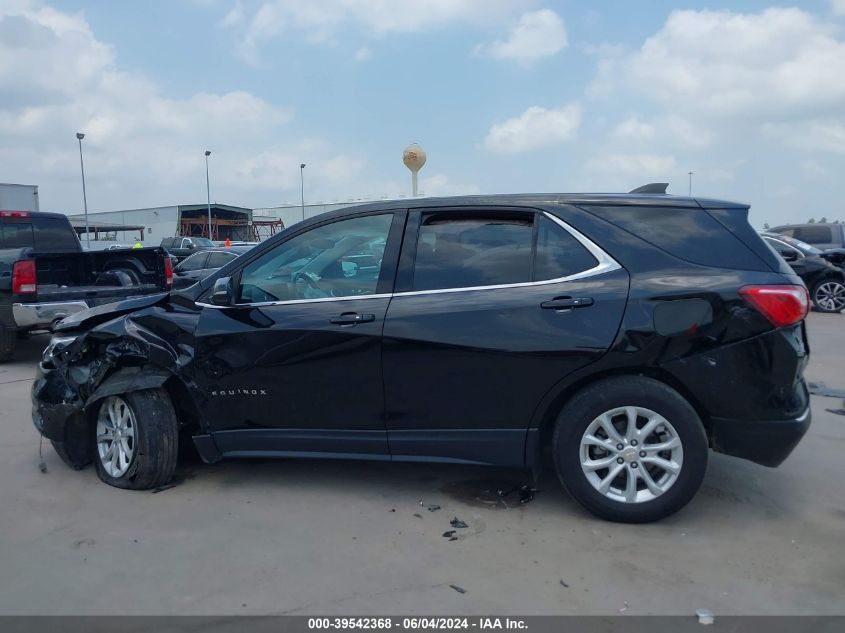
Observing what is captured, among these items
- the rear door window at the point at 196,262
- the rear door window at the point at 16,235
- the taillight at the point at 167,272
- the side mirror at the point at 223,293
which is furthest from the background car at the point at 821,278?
the rear door window at the point at 16,235

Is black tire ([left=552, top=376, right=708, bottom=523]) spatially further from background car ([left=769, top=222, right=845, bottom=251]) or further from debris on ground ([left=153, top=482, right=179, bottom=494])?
background car ([left=769, top=222, right=845, bottom=251])

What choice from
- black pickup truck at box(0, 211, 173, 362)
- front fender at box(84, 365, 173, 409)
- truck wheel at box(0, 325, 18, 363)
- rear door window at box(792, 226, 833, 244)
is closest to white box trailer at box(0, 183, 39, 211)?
black pickup truck at box(0, 211, 173, 362)

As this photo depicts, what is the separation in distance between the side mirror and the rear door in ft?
3.36

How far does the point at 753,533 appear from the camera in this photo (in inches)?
149

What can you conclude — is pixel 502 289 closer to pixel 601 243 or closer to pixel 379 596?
pixel 601 243

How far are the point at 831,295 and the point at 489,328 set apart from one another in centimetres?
1298

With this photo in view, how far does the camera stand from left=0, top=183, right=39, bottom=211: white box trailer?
66.8 feet

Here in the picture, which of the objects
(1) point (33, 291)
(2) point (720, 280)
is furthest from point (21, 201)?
(2) point (720, 280)

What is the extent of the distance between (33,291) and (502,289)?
684 cm

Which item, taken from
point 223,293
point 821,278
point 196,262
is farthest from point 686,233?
point 196,262

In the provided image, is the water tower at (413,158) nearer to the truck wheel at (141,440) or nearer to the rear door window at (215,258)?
the rear door window at (215,258)

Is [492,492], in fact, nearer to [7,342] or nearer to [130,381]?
[130,381]

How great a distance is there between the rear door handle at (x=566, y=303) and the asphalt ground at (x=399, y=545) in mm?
1204
